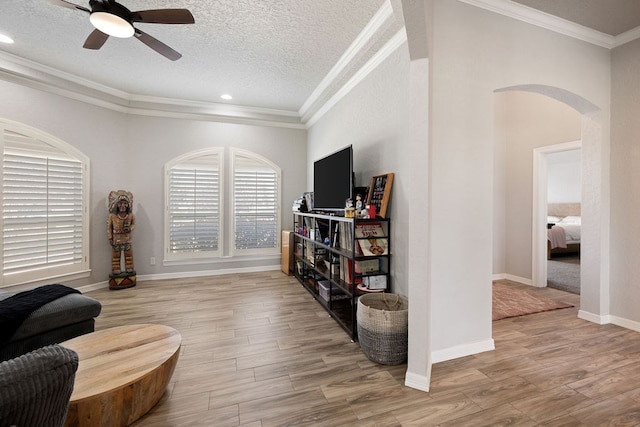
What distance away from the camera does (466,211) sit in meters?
2.18

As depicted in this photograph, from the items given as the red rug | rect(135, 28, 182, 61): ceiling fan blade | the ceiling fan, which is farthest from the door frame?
rect(135, 28, 182, 61): ceiling fan blade

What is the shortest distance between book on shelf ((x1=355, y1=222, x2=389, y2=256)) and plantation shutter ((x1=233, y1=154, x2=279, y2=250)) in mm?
2850

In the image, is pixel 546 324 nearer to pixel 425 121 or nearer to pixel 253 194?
pixel 425 121

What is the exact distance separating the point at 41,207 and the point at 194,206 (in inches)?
73.9

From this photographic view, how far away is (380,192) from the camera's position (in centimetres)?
271

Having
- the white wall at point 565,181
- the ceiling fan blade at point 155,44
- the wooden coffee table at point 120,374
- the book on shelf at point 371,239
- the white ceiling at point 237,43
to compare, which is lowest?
the wooden coffee table at point 120,374

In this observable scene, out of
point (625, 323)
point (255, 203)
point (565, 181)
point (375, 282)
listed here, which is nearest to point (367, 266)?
point (375, 282)

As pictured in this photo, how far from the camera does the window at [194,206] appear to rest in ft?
15.2

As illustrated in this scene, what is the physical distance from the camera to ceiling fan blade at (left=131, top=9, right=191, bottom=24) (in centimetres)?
196

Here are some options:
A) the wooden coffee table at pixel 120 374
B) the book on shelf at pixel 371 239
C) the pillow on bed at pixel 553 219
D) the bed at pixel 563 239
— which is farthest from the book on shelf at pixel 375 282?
the pillow on bed at pixel 553 219

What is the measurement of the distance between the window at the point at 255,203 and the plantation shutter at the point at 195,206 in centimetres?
34

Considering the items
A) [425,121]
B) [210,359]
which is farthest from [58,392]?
[425,121]

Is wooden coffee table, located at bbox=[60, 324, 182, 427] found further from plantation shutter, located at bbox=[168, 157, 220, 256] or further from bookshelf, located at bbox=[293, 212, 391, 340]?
plantation shutter, located at bbox=[168, 157, 220, 256]

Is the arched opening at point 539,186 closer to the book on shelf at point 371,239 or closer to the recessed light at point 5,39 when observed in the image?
the book on shelf at point 371,239
